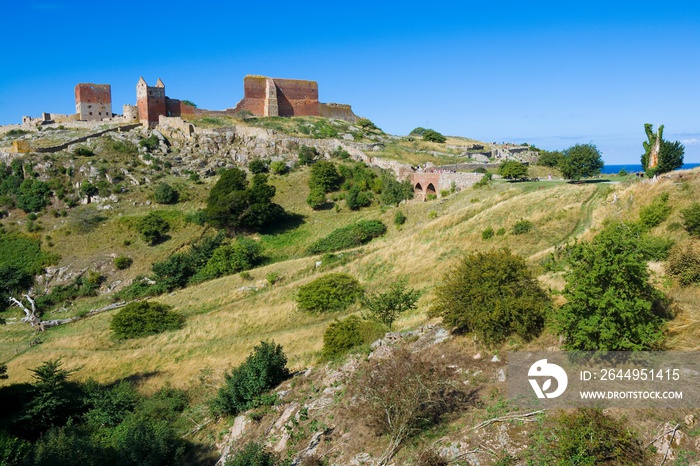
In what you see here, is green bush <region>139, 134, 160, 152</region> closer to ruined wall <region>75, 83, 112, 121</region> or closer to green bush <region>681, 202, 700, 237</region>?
ruined wall <region>75, 83, 112, 121</region>

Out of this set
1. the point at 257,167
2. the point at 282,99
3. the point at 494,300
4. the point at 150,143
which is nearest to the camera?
the point at 494,300

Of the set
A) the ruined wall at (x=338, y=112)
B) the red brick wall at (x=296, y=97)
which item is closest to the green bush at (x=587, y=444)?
the red brick wall at (x=296, y=97)

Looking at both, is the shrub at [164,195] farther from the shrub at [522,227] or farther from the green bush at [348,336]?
the green bush at [348,336]

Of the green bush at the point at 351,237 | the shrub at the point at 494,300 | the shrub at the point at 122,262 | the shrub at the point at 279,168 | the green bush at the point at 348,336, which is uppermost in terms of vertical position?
the shrub at the point at 279,168

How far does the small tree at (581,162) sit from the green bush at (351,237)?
1543 centimetres

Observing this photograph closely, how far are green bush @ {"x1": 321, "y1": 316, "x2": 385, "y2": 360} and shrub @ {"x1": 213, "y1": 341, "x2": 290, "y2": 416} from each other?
2356mm

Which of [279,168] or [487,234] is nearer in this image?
[487,234]

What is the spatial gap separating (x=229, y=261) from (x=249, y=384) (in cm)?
2693

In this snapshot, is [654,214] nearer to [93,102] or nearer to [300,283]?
[300,283]

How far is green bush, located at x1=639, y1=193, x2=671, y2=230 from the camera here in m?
22.2

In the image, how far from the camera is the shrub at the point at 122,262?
149 ft

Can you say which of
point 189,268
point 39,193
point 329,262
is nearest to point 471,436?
point 329,262

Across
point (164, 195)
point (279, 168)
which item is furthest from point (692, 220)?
point (164, 195)

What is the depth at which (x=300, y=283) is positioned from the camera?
33688 millimetres
